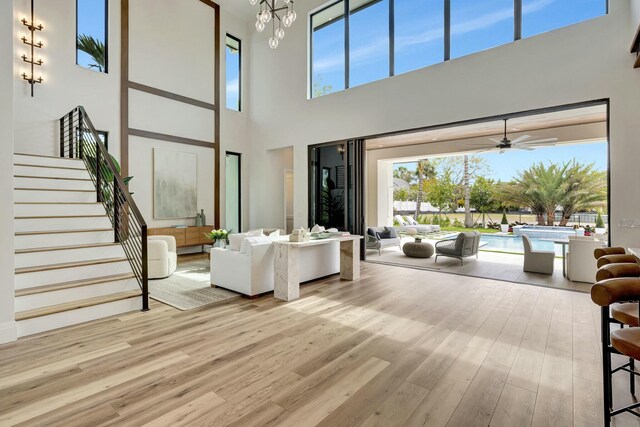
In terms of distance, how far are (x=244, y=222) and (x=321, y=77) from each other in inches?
192

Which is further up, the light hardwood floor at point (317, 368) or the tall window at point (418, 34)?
the tall window at point (418, 34)

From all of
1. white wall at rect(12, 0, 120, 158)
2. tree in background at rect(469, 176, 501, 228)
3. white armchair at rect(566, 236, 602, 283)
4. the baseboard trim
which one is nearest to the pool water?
tree in background at rect(469, 176, 501, 228)

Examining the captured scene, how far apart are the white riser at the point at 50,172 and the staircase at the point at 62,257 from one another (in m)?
0.01

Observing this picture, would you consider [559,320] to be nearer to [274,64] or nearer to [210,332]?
[210,332]

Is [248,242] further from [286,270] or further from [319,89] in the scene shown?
[319,89]

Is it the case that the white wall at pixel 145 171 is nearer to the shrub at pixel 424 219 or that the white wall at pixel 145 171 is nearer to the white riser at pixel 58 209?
the white riser at pixel 58 209

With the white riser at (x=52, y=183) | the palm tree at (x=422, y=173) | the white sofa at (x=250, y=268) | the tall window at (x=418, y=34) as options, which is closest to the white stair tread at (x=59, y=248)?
the white sofa at (x=250, y=268)

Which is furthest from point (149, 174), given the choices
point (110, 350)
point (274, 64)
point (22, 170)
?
point (110, 350)

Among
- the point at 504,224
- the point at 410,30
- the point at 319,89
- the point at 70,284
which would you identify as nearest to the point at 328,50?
the point at 319,89

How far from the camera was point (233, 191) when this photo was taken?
32.2 ft

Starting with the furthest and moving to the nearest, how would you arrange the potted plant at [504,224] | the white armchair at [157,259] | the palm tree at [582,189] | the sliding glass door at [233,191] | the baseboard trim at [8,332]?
the potted plant at [504,224] → the palm tree at [582,189] → the sliding glass door at [233,191] → the white armchair at [157,259] → the baseboard trim at [8,332]

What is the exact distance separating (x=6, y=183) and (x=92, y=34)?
572 centimetres

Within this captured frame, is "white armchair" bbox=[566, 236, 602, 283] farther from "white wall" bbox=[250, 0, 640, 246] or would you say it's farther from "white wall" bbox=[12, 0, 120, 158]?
"white wall" bbox=[12, 0, 120, 158]

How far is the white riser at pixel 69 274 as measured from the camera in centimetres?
341
